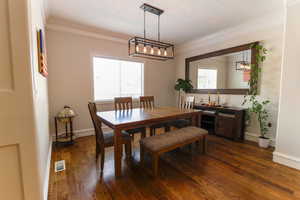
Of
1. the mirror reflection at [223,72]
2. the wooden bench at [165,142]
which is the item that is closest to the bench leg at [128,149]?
the wooden bench at [165,142]

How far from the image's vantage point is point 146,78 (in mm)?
4398

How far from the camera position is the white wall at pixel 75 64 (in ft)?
9.95

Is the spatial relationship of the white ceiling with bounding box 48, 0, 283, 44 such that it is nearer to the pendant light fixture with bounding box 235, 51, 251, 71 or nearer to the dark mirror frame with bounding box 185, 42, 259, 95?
the dark mirror frame with bounding box 185, 42, 259, 95

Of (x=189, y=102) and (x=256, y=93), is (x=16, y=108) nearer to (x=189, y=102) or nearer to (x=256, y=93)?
(x=189, y=102)

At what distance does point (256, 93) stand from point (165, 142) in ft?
8.20

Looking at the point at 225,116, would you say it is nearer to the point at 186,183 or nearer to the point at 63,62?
the point at 186,183

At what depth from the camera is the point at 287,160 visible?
2.15m

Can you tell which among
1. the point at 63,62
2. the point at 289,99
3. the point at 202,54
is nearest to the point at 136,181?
the point at 289,99

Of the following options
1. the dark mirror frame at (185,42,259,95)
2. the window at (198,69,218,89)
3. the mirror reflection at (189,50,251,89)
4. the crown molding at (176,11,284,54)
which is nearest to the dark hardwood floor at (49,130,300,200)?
the dark mirror frame at (185,42,259,95)

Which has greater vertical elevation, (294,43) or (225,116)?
(294,43)

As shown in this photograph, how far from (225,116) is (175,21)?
241 cm

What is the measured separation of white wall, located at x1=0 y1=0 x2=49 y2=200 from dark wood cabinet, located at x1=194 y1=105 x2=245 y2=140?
11.2ft

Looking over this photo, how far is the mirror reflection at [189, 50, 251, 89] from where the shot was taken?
3262mm

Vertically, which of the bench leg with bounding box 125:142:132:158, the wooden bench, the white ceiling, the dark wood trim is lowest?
the bench leg with bounding box 125:142:132:158
